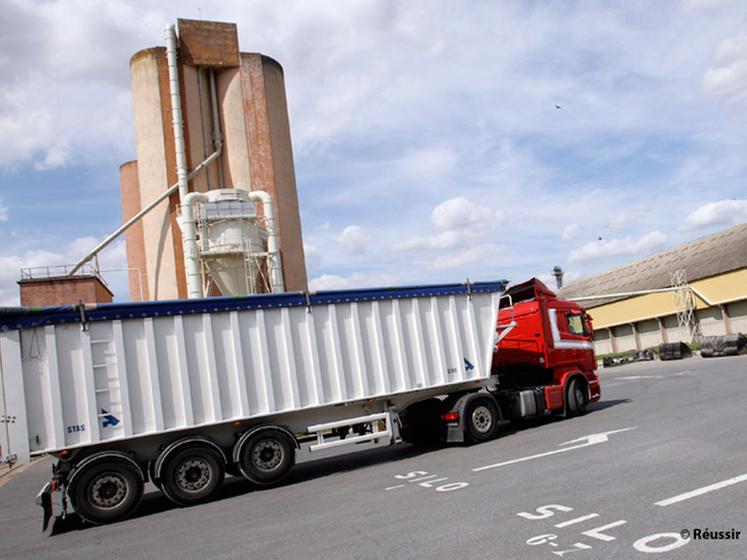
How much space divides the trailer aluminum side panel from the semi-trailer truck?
21 mm

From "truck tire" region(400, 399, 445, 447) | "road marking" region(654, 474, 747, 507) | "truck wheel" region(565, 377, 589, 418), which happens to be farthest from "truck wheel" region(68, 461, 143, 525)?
A: "truck wheel" region(565, 377, 589, 418)

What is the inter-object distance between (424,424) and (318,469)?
241cm

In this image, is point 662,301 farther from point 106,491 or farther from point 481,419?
point 106,491

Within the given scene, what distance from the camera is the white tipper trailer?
344 inches

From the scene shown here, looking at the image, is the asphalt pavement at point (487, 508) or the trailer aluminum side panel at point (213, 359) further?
the trailer aluminum side panel at point (213, 359)

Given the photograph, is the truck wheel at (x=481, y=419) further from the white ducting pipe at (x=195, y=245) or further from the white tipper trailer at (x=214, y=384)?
the white ducting pipe at (x=195, y=245)

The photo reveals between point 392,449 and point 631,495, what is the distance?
7.09 meters

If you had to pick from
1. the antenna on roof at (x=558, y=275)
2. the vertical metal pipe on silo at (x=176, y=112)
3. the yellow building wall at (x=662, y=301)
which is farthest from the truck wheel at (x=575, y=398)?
the antenna on roof at (x=558, y=275)

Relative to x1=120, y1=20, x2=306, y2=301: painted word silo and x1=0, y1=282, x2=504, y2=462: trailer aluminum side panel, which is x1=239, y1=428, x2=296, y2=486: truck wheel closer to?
x1=0, y1=282, x2=504, y2=462: trailer aluminum side panel

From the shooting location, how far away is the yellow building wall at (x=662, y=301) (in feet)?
127

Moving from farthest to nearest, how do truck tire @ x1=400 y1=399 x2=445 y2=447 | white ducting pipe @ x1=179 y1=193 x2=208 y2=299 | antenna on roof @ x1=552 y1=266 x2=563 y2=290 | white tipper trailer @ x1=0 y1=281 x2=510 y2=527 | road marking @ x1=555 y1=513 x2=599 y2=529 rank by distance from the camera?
antenna on roof @ x1=552 y1=266 x2=563 y2=290 → white ducting pipe @ x1=179 y1=193 x2=208 y2=299 → truck tire @ x1=400 y1=399 x2=445 y2=447 → white tipper trailer @ x1=0 y1=281 x2=510 y2=527 → road marking @ x1=555 y1=513 x2=599 y2=529

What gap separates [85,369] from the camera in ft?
29.5

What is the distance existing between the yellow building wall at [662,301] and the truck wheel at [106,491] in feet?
129

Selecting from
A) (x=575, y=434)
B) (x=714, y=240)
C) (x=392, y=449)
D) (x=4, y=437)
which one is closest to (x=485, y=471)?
(x=575, y=434)
